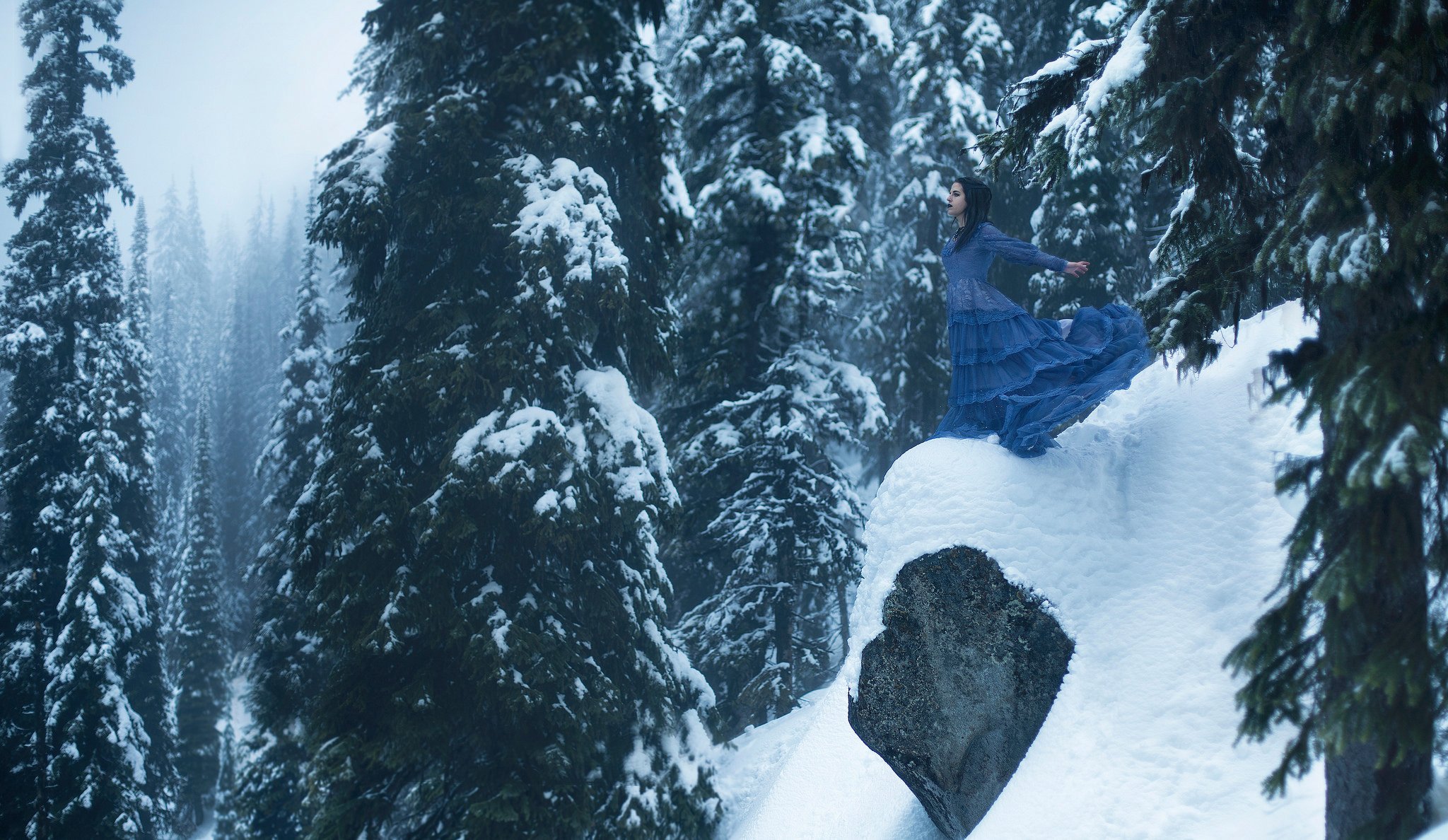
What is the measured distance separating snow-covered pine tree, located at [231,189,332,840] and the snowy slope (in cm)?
609

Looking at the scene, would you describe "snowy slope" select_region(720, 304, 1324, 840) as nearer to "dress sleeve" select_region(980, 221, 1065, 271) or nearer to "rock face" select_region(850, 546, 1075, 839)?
"rock face" select_region(850, 546, 1075, 839)

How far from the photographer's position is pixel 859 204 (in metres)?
22.5

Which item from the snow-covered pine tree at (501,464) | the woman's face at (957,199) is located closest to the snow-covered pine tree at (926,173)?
the snow-covered pine tree at (501,464)

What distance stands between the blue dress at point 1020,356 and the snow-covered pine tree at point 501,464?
11.3 ft

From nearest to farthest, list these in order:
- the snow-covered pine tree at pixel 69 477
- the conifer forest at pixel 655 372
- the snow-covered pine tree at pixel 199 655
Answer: the conifer forest at pixel 655 372 < the snow-covered pine tree at pixel 69 477 < the snow-covered pine tree at pixel 199 655

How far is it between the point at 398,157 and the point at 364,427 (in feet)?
9.30

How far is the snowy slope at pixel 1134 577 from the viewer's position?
15.6ft

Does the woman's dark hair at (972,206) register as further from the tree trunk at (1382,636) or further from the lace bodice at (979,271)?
the tree trunk at (1382,636)

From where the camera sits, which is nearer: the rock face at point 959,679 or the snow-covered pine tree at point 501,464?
the rock face at point 959,679

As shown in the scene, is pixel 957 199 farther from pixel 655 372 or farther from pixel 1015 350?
pixel 655 372

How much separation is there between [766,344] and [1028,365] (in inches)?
305

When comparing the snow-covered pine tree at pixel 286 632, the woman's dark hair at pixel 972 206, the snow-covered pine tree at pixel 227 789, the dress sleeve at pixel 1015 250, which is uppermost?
the woman's dark hair at pixel 972 206

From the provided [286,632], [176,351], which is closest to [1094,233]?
[286,632]

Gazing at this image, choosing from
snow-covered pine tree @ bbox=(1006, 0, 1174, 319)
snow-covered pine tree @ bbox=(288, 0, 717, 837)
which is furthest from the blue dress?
snow-covered pine tree @ bbox=(1006, 0, 1174, 319)
